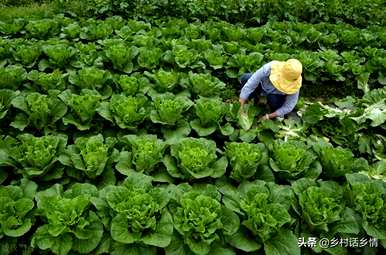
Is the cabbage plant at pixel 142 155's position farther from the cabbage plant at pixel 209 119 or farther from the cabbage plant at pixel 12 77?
the cabbage plant at pixel 12 77

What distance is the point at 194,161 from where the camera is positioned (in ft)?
12.9

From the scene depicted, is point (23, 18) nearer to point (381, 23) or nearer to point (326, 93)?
point (326, 93)

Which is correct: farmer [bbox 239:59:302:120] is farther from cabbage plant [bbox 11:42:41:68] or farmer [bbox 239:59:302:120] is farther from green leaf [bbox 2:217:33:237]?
cabbage plant [bbox 11:42:41:68]

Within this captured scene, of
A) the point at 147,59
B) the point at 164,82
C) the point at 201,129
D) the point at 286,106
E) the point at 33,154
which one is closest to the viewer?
the point at 33,154

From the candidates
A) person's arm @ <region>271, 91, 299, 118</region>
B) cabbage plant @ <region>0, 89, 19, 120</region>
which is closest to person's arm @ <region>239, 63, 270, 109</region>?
person's arm @ <region>271, 91, 299, 118</region>

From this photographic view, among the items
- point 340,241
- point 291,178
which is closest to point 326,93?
point 291,178

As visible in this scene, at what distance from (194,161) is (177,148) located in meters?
0.29

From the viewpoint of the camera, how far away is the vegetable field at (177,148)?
3.34m

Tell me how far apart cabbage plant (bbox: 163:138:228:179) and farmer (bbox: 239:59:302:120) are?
4.17ft

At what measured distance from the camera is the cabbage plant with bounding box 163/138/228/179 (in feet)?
12.9

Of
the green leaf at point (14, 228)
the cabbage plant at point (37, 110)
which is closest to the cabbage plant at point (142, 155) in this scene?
the green leaf at point (14, 228)

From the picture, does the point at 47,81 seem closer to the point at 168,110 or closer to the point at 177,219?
the point at 168,110

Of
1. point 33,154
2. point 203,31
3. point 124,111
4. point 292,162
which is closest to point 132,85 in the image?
point 124,111

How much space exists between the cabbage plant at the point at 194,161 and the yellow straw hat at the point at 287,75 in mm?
1316
